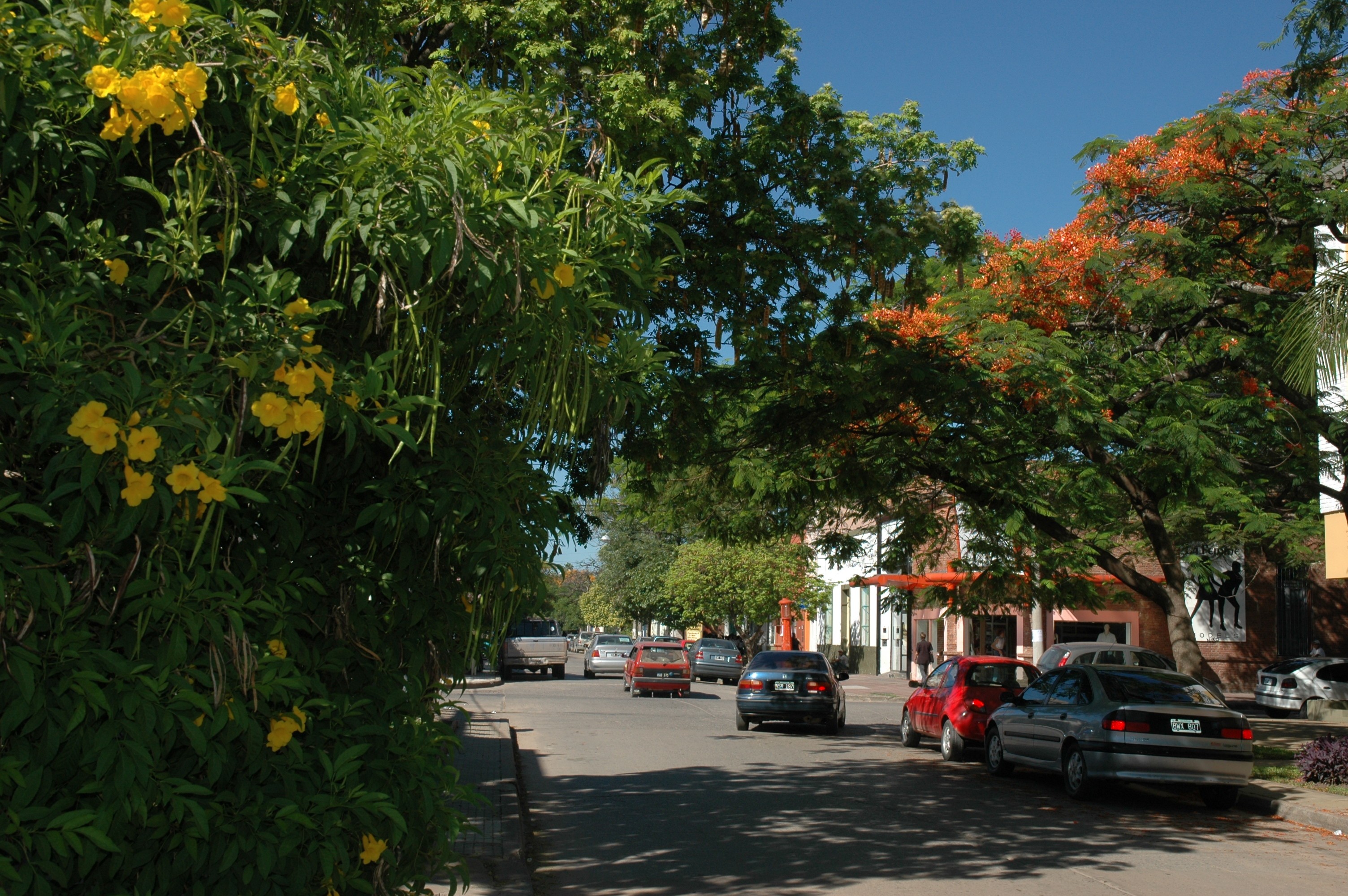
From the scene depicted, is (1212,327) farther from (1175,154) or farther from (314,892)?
(314,892)

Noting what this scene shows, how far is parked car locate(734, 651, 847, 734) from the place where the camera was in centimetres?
2097

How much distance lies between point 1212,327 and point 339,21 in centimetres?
1452

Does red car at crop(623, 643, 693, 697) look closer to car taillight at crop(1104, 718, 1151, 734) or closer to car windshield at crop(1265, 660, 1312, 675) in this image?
car windshield at crop(1265, 660, 1312, 675)

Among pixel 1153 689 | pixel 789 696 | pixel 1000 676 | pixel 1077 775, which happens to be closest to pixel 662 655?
pixel 789 696

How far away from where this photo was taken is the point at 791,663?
21.6m

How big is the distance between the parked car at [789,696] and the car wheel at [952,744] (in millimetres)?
4039

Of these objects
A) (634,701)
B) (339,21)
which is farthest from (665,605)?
(339,21)

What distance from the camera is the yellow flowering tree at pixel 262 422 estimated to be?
8.81 ft

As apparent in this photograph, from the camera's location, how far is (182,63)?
9.73 feet

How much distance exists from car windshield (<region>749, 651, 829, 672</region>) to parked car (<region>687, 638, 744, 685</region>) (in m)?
18.6

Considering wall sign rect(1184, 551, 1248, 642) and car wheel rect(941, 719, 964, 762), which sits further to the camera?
wall sign rect(1184, 551, 1248, 642)

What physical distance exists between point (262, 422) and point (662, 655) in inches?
1183

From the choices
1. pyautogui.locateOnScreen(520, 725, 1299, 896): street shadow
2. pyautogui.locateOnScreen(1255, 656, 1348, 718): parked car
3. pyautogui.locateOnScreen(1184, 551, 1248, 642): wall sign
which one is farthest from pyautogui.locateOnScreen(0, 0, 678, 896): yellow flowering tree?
pyautogui.locateOnScreen(1184, 551, 1248, 642): wall sign

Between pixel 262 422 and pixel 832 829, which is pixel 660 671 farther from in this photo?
pixel 262 422
